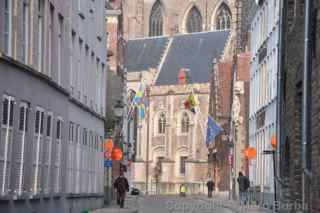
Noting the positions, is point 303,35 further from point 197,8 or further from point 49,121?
point 197,8

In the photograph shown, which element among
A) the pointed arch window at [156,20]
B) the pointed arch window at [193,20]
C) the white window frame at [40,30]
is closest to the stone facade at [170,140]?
the pointed arch window at [193,20]

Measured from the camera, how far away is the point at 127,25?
4860 inches

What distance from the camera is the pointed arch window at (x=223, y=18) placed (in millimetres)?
120875

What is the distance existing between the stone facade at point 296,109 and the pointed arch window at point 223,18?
314ft

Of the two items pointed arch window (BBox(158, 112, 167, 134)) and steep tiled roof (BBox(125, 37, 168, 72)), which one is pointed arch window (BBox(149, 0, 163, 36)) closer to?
steep tiled roof (BBox(125, 37, 168, 72))

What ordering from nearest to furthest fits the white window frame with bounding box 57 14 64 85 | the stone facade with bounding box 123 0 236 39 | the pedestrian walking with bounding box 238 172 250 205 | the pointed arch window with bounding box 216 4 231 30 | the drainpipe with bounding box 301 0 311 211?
the drainpipe with bounding box 301 0 311 211 < the white window frame with bounding box 57 14 64 85 < the pedestrian walking with bounding box 238 172 250 205 < the pointed arch window with bounding box 216 4 231 30 < the stone facade with bounding box 123 0 236 39

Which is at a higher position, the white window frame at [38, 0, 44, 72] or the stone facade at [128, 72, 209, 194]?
the stone facade at [128, 72, 209, 194]

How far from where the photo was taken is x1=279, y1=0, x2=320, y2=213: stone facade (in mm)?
17570

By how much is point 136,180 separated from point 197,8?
27.5m

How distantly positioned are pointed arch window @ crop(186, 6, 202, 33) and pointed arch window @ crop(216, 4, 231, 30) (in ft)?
8.77

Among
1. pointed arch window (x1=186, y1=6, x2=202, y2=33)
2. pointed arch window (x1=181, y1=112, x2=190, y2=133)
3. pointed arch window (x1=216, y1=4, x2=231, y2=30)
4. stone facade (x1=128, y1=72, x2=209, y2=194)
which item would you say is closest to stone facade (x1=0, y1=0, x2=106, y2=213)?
stone facade (x1=128, y1=72, x2=209, y2=194)

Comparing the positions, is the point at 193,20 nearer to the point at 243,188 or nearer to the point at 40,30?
the point at 243,188

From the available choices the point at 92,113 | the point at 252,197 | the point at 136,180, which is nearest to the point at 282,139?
the point at 92,113

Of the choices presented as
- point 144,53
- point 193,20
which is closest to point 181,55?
point 144,53
